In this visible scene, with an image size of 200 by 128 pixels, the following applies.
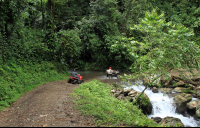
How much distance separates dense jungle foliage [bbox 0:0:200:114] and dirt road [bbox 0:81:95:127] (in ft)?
3.32

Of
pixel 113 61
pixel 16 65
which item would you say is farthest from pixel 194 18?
pixel 16 65

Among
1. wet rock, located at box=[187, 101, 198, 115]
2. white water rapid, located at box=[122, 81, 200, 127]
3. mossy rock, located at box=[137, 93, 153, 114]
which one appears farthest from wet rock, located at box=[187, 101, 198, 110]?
mossy rock, located at box=[137, 93, 153, 114]

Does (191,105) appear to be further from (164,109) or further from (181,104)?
(164,109)

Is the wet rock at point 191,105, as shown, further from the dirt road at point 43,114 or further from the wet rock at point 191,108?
the dirt road at point 43,114

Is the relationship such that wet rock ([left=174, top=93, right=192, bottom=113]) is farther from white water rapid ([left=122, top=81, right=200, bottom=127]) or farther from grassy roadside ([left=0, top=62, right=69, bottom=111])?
grassy roadside ([left=0, top=62, right=69, bottom=111])

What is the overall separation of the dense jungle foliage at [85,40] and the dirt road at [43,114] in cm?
101

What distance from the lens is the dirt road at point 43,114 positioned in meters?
5.36

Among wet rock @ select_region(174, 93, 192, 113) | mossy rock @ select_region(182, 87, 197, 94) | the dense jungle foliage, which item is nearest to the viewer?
the dense jungle foliage

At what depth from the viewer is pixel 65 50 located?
15430 mm

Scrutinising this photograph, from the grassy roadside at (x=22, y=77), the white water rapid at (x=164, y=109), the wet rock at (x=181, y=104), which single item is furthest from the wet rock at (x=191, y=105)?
the grassy roadside at (x=22, y=77)

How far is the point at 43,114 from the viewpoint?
6070mm

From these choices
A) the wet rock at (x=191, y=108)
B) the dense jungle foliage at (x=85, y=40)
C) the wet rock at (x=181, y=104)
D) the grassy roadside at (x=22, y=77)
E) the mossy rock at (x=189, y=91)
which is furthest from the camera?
the mossy rock at (x=189, y=91)

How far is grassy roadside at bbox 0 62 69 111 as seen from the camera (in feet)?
25.9

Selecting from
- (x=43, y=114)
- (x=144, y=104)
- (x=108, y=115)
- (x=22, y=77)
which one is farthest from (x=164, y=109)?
(x=22, y=77)
